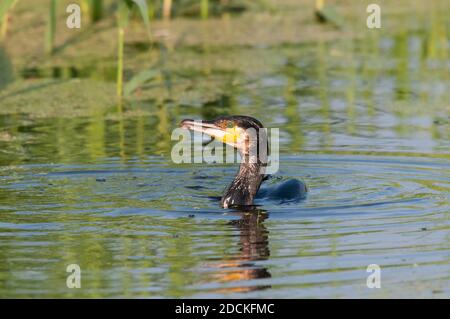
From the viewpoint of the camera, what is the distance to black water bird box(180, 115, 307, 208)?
329 inches

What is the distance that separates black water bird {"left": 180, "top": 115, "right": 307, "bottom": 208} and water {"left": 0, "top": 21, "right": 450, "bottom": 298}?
0.17m

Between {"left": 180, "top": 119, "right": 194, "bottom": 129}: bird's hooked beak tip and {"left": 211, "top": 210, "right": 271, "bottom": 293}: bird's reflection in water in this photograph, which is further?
{"left": 180, "top": 119, "right": 194, "bottom": 129}: bird's hooked beak tip

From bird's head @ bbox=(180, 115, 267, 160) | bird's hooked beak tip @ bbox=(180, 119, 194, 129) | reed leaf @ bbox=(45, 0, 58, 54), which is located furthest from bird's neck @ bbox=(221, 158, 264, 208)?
reed leaf @ bbox=(45, 0, 58, 54)

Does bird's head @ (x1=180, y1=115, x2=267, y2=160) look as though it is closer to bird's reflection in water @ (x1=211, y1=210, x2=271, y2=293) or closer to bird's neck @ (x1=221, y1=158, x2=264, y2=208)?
bird's neck @ (x1=221, y1=158, x2=264, y2=208)

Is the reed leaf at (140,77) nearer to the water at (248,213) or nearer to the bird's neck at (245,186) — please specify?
the water at (248,213)

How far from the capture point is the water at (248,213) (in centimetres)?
636

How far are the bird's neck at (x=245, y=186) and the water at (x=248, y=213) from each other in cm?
15

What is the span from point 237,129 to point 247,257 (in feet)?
5.95

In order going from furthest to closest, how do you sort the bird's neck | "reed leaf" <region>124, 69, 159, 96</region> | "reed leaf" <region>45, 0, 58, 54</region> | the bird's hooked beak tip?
"reed leaf" <region>45, 0, 58, 54</region> → "reed leaf" <region>124, 69, 159, 96</region> → the bird's neck → the bird's hooked beak tip

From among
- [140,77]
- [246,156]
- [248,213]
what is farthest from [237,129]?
[140,77]

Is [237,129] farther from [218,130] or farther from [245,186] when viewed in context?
[245,186]

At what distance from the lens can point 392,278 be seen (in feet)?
20.6
